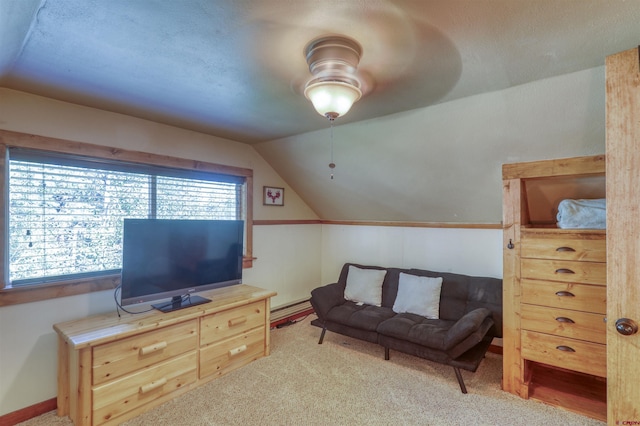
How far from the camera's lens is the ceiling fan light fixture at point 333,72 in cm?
153

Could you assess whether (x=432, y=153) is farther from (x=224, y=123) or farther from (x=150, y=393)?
(x=150, y=393)

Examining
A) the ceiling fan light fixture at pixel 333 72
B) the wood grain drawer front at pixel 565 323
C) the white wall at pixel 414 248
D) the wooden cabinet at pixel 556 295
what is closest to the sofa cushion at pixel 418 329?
the wooden cabinet at pixel 556 295

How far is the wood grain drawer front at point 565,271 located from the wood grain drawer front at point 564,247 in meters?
0.04

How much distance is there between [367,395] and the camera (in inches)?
94.3

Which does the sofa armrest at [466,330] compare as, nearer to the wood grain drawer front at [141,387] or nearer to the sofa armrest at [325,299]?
the sofa armrest at [325,299]

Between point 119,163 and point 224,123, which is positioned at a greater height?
point 224,123

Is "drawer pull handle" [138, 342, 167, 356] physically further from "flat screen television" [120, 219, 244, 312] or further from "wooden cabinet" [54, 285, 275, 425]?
"flat screen television" [120, 219, 244, 312]

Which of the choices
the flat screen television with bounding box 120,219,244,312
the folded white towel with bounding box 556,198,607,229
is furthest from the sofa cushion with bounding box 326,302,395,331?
the folded white towel with bounding box 556,198,607,229

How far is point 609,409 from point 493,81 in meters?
1.83

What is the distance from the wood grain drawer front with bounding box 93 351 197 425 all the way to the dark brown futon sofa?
1365 millimetres

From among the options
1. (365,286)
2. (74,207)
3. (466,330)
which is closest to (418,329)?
(466,330)

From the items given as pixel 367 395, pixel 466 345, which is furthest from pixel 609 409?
pixel 367 395

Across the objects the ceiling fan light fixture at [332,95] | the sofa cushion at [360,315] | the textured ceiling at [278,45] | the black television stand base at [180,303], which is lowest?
the sofa cushion at [360,315]

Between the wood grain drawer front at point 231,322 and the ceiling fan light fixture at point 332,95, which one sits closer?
the ceiling fan light fixture at point 332,95
